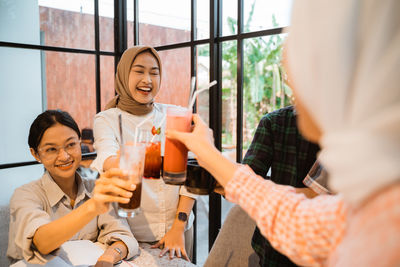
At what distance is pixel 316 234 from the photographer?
744 millimetres

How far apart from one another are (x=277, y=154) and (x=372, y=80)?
4.18ft

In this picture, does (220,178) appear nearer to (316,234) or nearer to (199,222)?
(316,234)

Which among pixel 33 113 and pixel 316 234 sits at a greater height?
pixel 33 113

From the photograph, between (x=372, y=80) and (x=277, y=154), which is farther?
(x=277, y=154)

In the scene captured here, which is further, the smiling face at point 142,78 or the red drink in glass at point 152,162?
the smiling face at point 142,78

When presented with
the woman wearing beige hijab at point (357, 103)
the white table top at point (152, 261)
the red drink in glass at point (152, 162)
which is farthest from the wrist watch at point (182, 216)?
the woman wearing beige hijab at point (357, 103)

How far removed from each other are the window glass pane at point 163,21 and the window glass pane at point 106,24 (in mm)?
346

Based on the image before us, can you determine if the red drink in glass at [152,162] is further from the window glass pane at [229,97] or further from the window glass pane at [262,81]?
the window glass pane at [229,97]

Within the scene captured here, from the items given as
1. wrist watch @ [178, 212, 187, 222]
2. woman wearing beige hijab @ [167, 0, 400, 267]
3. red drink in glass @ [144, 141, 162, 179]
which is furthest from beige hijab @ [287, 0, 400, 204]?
wrist watch @ [178, 212, 187, 222]

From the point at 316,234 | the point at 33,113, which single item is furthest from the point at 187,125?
the point at 33,113

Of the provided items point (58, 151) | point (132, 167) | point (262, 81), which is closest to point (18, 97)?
point (58, 151)

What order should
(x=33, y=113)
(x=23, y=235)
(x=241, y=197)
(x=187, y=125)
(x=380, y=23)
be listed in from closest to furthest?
(x=380, y=23) → (x=241, y=197) → (x=187, y=125) → (x=23, y=235) → (x=33, y=113)

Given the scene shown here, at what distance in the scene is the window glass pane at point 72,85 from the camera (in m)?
3.24

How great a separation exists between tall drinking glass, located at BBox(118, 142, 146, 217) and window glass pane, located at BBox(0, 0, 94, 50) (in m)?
2.42
